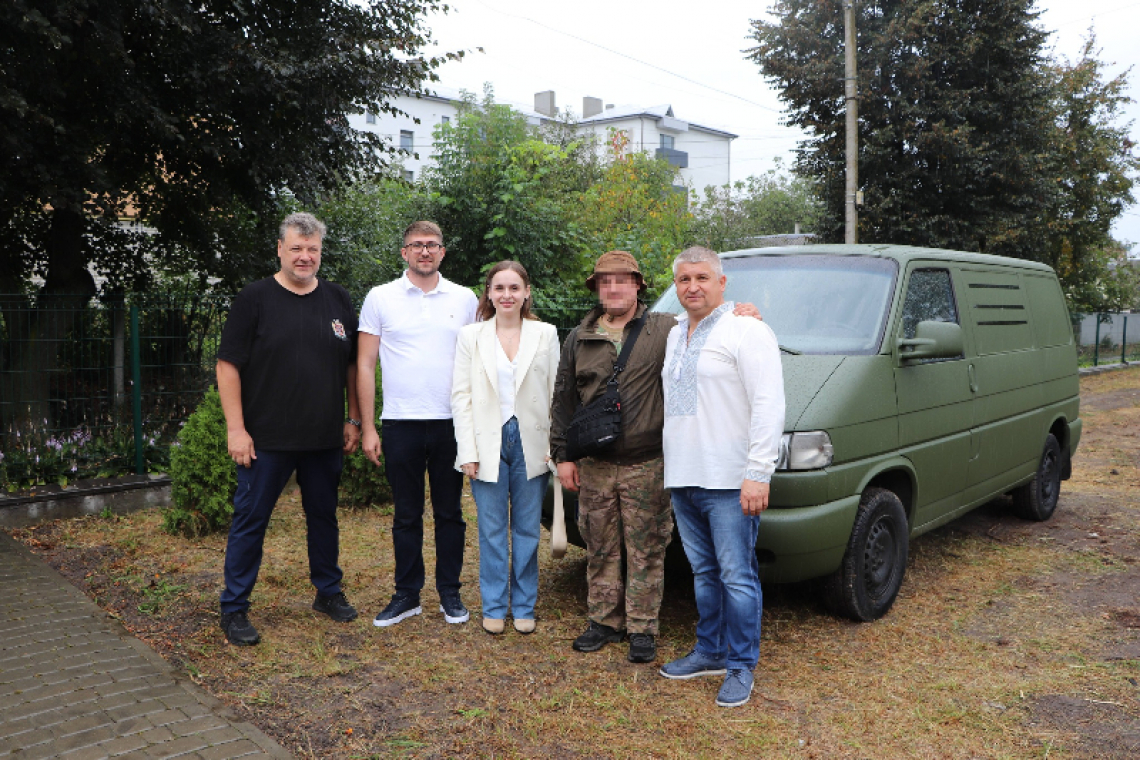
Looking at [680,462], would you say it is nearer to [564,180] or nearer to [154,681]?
[154,681]

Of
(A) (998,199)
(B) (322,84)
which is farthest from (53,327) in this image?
(A) (998,199)

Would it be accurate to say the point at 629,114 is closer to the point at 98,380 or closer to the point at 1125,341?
the point at 1125,341

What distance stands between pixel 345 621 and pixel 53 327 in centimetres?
428

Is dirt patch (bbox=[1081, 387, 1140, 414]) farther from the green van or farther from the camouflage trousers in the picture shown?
the camouflage trousers

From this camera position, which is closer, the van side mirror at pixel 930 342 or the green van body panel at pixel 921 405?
the green van body panel at pixel 921 405

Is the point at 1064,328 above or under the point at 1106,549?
above

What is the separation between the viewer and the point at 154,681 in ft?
12.7

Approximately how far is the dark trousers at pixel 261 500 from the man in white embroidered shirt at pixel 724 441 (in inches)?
74.6

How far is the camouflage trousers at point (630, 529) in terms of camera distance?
4.13 m

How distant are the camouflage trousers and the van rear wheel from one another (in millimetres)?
4134

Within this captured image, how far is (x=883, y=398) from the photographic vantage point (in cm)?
464

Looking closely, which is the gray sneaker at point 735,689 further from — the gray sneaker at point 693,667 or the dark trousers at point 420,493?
the dark trousers at point 420,493

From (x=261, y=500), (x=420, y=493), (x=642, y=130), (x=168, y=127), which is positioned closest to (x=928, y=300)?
(x=420, y=493)

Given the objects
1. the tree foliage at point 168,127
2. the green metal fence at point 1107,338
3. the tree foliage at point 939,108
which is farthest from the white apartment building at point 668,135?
the tree foliage at point 168,127
